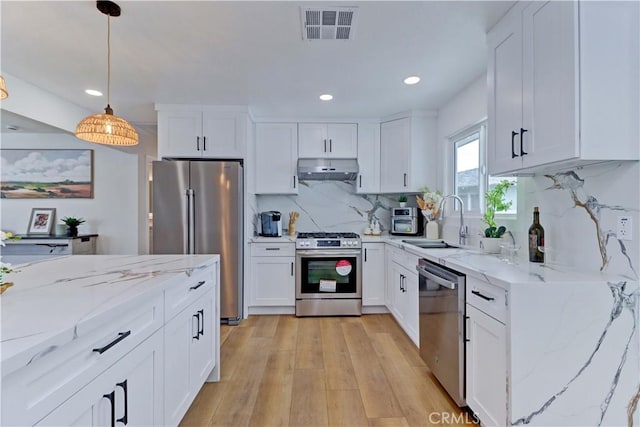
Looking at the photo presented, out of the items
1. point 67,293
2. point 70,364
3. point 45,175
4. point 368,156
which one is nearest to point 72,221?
point 45,175

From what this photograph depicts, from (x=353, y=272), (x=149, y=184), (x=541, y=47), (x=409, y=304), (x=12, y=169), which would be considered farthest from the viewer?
(x=149, y=184)

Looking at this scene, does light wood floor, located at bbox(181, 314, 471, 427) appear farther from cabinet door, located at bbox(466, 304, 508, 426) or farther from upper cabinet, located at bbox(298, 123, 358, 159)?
upper cabinet, located at bbox(298, 123, 358, 159)

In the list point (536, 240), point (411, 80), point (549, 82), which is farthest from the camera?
point (411, 80)

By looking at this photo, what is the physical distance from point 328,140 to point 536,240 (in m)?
2.62

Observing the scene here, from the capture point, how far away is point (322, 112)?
12.1 feet

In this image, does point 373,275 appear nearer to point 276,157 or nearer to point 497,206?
point 497,206

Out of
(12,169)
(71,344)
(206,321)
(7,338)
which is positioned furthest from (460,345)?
(12,169)

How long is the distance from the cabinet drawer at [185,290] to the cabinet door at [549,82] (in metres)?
1.98

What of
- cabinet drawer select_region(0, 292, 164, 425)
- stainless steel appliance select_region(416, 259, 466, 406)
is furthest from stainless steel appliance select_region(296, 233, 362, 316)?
cabinet drawer select_region(0, 292, 164, 425)

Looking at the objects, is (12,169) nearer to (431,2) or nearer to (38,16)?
(38,16)

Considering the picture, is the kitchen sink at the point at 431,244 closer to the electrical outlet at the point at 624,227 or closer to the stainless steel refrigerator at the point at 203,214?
the electrical outlet at the point at 624,227

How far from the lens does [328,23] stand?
6.35 feet

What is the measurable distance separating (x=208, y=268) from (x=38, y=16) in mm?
1891

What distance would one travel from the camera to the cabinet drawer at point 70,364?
698 mm
